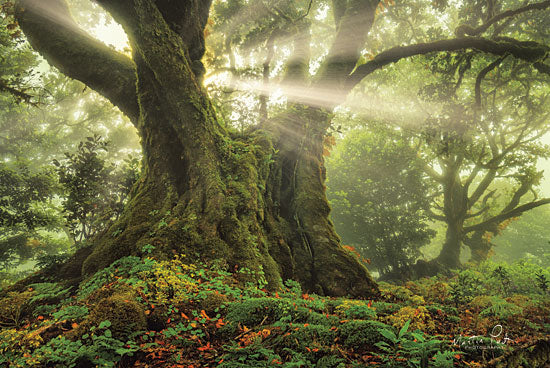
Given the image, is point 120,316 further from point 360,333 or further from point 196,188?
point 196,188

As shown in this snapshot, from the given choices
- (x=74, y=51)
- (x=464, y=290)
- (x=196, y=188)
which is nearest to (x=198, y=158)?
(x=196, y=188)

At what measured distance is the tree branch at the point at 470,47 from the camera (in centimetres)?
733

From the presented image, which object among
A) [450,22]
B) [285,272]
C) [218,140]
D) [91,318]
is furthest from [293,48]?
[450,22]

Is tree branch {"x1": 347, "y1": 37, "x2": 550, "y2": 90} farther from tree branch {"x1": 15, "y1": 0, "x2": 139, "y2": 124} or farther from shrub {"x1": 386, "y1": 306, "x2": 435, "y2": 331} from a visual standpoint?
shrub {"x1": 386, "y1": 306, "x2": 435, "y2": 331}

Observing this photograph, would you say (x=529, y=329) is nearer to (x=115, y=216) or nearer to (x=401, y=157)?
(x=115, y=216)

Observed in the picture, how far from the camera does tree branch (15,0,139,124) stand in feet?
21.5

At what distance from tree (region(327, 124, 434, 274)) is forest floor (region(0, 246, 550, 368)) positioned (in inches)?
470

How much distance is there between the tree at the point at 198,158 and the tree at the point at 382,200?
9184 mm

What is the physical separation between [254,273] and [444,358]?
3.01 metres

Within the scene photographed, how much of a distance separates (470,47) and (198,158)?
8.92 meters

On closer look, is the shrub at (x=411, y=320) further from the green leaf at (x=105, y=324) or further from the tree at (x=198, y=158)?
the green leaf at (x=105, y=324)

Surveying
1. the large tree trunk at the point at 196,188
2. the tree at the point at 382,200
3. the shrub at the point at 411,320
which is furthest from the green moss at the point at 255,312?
the tree at the point at 382,200

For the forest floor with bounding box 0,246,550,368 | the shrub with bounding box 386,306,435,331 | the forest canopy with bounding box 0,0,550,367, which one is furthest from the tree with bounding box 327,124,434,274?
the shrub with bounding box 386,306,435,331

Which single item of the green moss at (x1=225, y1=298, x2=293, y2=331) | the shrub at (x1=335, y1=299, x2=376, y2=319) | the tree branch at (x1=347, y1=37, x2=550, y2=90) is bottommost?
the shrub at (x1=335, y1=299, x2=376, y2=319)
